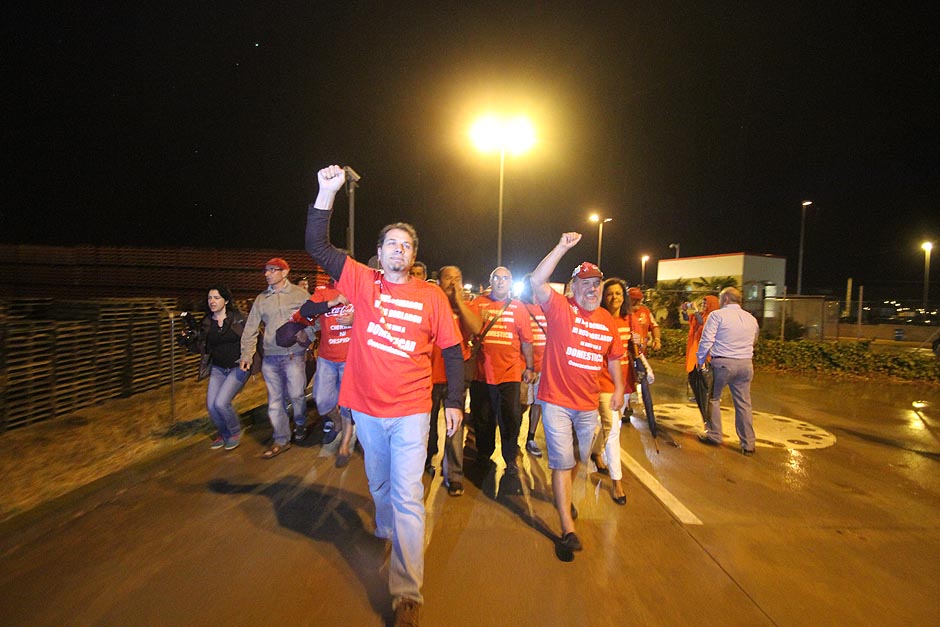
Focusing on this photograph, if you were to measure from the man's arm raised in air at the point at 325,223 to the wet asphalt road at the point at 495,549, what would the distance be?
1.88m

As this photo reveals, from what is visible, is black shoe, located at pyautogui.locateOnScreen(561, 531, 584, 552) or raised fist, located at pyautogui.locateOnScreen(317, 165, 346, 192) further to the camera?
black shoe, located at pyautogui.locateOnScreen(561, 531, 584, 552)

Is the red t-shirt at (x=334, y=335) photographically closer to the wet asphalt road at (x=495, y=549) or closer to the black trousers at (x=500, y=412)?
the wet asphalt road at (x=495, y=549)

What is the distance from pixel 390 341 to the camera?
294 centimetres

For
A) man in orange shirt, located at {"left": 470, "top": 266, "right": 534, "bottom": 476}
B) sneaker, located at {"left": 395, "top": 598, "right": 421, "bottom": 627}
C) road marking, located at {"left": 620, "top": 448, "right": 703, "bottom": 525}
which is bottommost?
road marking, located at {"left": 620, "top": 448, "right": 703, "bottom": 525}

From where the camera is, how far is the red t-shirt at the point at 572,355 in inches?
146

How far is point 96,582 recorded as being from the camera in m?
3.07

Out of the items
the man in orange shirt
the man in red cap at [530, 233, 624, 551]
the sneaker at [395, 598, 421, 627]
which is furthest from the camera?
the man in orange shirt

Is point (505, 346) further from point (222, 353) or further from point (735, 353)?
point (222, 353)

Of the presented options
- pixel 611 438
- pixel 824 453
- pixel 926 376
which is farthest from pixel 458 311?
pixel 926 376

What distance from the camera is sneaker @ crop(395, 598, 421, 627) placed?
8.47ft

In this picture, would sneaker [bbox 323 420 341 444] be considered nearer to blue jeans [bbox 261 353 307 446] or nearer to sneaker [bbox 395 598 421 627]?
blue jeans [bbox 261 353 307 446]

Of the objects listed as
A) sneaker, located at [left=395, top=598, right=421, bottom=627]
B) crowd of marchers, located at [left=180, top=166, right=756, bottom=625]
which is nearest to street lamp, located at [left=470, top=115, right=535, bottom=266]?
crowd of marchers, located at [left=180, top=166, right=756, bottom=625]

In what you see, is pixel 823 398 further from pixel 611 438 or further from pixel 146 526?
pixel 146 526

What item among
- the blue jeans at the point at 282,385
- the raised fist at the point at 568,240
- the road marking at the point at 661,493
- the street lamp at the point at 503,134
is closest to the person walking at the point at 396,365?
the raised fist at the point at 568,240
